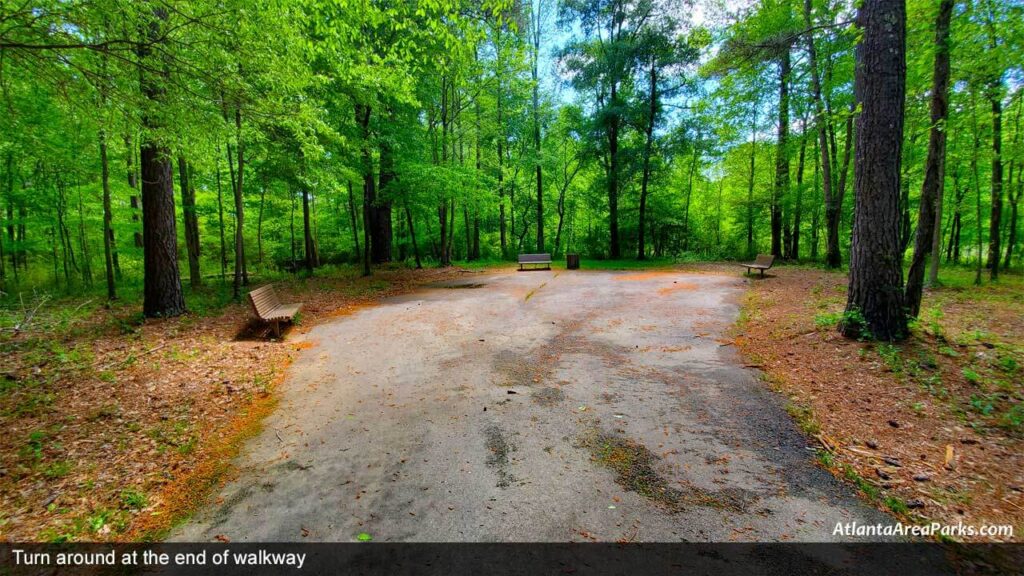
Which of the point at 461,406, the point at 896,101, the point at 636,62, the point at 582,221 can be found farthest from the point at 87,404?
the point at 582,221

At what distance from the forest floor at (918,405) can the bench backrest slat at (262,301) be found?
8091mm

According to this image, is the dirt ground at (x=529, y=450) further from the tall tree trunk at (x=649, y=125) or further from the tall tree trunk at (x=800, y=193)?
the tall tree trunk at (x=649, y=125)

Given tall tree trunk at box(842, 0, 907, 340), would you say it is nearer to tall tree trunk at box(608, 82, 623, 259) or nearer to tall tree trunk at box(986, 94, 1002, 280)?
tall tree trunk at box(986, 94, 1002, 280)

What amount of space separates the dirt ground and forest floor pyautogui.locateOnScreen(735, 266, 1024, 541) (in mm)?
383

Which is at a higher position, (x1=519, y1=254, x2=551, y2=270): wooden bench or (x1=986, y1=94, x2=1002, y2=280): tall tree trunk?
(x1=986, y1=94, x2=1002, y2=280): tall tree trunk

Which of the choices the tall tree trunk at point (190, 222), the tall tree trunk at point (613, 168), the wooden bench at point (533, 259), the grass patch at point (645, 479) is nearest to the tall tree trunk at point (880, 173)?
the grass patch at point (645, 479)

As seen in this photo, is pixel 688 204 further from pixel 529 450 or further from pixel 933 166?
pixel 529 450

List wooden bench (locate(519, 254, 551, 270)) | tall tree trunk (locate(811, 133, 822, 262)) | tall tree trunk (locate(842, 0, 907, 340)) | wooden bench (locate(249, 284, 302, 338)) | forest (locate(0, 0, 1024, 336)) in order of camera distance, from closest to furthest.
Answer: forest (locate(0, 0, 1024, 336))
tall tree trunk (locate(842, 0, 907, 340))
wooden bench (locate(249, 284, 302, 338))
wooden bench (locate(519, 254, 551, 270))
tall tree trunk (locate(811, 133, 822, 262))

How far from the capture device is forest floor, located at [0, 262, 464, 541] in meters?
2.79

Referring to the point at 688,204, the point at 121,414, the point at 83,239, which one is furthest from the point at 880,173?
the point at 688,204

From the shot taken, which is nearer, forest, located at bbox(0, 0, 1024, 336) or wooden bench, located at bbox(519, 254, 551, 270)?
forest, located at bbox(0, 0, 1024, 336)

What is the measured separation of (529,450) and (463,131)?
20.0 meters
